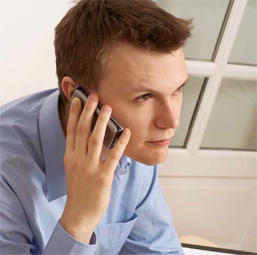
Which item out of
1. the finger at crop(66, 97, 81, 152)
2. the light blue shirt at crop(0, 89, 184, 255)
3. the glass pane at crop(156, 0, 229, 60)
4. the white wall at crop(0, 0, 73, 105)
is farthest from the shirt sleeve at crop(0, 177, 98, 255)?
the glass pane at crop(156, 0, 229, 60)

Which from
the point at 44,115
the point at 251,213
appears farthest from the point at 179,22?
the point at 251,213

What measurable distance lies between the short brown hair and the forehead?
2 cm

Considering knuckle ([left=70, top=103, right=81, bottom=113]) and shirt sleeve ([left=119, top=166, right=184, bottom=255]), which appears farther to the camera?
shirt sleeve ([left=119, top=166, right=184, bottom=255])

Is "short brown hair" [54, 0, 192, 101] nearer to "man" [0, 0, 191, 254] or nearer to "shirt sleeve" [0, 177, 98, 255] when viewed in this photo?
"man" [0, 0, 191, 254]

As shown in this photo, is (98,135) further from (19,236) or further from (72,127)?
(19,236)

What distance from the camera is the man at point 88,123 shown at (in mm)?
847

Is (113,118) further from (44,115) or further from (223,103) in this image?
(223,103)

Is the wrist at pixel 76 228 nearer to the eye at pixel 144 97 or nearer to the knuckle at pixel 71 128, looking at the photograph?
the knuckle at pixel 71 128

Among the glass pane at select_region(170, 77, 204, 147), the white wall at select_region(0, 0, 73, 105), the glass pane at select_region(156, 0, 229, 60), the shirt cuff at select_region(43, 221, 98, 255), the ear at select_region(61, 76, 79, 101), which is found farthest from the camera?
the glass pane at select_region(170, 77, 204, 147)

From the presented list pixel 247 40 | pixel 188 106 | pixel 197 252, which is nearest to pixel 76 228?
pixel 197 252

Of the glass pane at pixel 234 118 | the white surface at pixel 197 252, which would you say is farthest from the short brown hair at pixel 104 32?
the glass pane at pixel 234 118

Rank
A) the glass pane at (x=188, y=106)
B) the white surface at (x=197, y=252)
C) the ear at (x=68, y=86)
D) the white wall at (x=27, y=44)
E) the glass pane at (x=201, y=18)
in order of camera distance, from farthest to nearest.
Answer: the glass pane at (x=188, y=106)
the glass pane at (x=201, y=18)
the white wall at (x=27, y=44)
the white surface at (x=197, y=252)
the ear at (x=68, y=86)

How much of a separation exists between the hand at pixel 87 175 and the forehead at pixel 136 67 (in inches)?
2.9

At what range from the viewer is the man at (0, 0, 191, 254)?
847 mm
